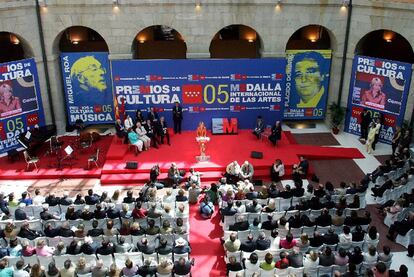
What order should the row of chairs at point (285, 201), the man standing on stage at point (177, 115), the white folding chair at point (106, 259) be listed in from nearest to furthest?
the white folding chair at point (106, 259) < the row of chairs at point (285, 201) < the man standing on stage at point (177, 115)

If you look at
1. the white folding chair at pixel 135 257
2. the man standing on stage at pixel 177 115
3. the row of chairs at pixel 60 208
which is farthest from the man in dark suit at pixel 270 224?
the man standing on stage at pixel 177 115

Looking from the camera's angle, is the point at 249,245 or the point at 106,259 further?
the point at 249,245

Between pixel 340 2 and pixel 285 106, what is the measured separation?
17.7ft

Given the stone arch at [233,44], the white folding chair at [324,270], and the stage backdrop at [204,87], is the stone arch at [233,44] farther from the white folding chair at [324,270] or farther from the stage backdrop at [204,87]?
the white folding chair at [324,270]

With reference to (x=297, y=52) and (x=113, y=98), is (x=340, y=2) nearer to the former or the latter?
(x=297, y=52)

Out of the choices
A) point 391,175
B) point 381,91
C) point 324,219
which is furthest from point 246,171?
point 381,91

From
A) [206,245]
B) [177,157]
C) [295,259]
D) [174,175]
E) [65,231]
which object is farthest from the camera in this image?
[177,157]

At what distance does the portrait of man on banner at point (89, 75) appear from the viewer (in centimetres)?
2286

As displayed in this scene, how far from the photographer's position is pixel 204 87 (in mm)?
22766

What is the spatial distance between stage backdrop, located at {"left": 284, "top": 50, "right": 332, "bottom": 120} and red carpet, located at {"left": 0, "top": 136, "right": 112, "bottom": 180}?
9.18 m

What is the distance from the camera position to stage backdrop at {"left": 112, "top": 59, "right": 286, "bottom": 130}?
878 inches

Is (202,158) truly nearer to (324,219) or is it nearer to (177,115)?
(177,115)

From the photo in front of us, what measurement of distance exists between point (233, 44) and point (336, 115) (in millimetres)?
6776

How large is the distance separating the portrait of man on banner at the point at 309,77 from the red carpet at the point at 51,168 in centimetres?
955
